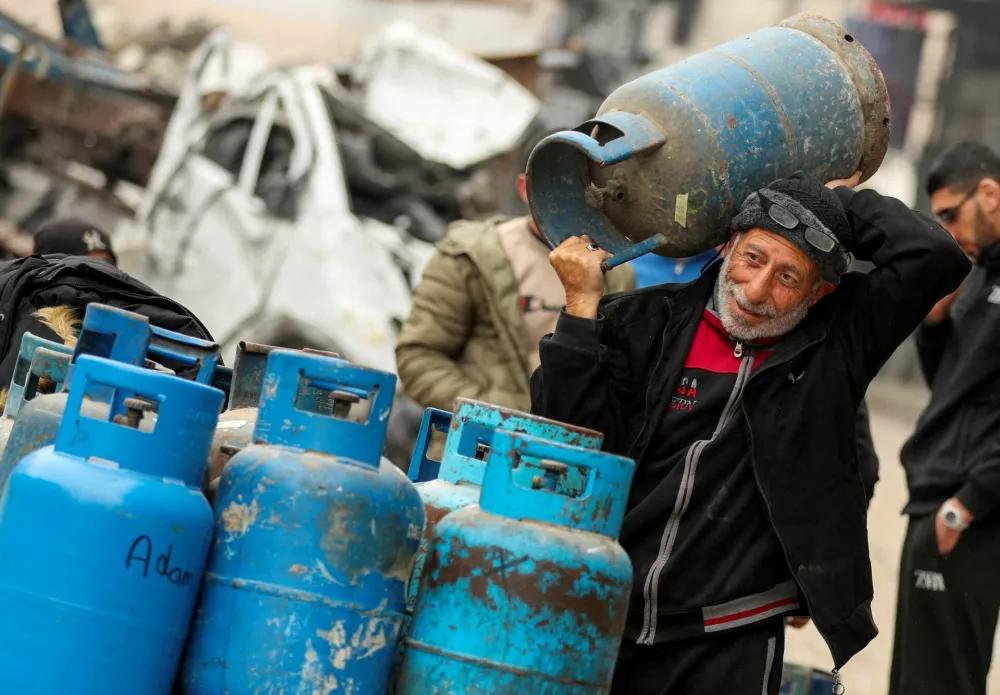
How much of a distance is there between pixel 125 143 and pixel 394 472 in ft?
33.7

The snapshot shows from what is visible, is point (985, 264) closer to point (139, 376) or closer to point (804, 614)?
point (804, 614)

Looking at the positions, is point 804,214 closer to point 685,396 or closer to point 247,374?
point 685,396

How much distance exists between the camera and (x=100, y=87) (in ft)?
40.5

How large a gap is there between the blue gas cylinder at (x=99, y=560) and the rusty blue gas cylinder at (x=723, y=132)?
4.44 feet

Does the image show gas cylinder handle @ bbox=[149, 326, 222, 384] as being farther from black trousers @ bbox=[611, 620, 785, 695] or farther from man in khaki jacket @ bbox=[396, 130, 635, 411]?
man in khaki jacket @ bbox=[396, 130, 635, 411]

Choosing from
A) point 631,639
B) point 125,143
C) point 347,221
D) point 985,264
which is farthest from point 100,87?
point 631,639

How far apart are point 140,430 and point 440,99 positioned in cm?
1024

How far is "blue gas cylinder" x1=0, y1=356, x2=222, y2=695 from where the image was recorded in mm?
2545

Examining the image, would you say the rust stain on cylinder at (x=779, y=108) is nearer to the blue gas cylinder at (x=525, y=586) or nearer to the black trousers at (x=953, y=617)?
the blue gas cylinder at (x=525, y=586)

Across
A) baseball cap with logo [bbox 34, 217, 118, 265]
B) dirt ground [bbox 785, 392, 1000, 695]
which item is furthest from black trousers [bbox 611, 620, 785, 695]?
dirt ground [bbox 785, 392, 1000, 695]

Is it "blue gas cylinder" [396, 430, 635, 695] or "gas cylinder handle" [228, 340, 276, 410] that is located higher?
"gas cylinder handle" [228, 340, 276, 410]

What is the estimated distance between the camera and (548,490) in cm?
291

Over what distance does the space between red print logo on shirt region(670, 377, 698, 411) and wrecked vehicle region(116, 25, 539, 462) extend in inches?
184

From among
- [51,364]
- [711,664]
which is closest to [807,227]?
[711,664]
